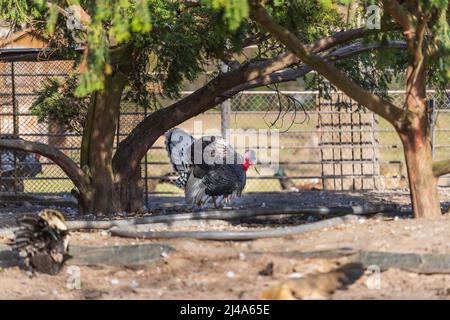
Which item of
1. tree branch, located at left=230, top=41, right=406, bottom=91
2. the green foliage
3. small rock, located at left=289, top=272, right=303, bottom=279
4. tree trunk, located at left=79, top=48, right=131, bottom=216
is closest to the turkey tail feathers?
the green foliage

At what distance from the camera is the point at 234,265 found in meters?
8.19

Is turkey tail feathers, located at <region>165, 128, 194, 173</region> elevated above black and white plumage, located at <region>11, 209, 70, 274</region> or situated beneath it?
elevated above

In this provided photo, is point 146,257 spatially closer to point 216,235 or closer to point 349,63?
point 216,235

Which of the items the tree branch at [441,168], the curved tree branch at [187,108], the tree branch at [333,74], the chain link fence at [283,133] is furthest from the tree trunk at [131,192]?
the tree branch at [441,168]

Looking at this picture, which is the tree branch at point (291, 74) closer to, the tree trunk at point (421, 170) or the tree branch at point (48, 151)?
the tree trunk at point (421, 170)

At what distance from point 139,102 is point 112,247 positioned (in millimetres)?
4878

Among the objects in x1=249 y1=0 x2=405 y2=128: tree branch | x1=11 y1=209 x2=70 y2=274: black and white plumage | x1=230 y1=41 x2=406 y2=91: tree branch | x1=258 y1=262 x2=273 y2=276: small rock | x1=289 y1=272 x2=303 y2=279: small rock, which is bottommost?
x1=289 y1=272 x2=303 y2=279: small rock

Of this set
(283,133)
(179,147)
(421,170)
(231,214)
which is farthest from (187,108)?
(283,133)

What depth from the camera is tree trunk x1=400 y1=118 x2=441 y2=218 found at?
376 inches

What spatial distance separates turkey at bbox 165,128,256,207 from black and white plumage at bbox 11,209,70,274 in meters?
5.93

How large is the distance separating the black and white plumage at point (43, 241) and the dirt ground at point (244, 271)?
12cm

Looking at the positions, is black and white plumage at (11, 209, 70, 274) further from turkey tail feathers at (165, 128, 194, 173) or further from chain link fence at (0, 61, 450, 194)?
chain link fence at (0, 61, 450, 194)

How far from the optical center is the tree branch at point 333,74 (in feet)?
29.7

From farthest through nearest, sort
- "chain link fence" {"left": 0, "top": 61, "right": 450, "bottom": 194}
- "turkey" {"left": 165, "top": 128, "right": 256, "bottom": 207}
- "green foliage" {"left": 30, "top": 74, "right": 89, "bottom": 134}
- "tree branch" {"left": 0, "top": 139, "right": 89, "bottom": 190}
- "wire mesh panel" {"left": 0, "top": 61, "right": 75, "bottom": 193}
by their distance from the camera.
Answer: "chain link fence" {"left": 0, "top": 61, "right": 450, "bottom": 194}, "wire mesh panel" {"left": 0, "top": 61, "right": 75, "bottom": 193}, "turkey" {"left": 165, "top": 128, "right": 256, "bottom": 207}, "green foliage" {"left": 30, "top": 74, "right": 89, "bottom": 134}, "tree branch" {"left": 0, "top": 139, "right": 89, "bottom": 190}
